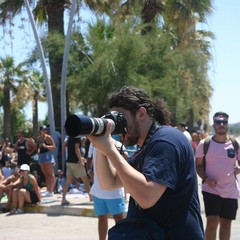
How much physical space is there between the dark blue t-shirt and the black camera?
0.20 metres

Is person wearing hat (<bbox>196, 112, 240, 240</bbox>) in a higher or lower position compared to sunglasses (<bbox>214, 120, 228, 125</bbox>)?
lower

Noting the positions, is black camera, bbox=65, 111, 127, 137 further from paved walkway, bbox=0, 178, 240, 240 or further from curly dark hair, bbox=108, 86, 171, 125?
paved walkway, bbox=0, 178, 240, 240

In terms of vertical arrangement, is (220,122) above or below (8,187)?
above

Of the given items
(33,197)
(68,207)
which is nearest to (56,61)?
(33,197)

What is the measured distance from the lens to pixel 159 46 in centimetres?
1945

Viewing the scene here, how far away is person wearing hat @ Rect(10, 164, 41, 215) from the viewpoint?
10.7 meters

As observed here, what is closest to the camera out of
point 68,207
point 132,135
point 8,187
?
point 132,135

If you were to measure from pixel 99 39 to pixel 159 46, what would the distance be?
2140 millimetres

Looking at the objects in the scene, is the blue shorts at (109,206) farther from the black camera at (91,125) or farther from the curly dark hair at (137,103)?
the black camera at (91,125)

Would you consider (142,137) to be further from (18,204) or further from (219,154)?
(18,204)

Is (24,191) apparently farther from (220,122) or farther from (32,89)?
(32,89)

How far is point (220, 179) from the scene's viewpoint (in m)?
5.88

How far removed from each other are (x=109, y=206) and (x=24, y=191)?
4712 mm

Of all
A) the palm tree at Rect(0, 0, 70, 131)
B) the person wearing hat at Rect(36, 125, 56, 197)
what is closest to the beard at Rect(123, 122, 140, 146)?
the person wearing hat at Rect(36, 125, 56, 197)
